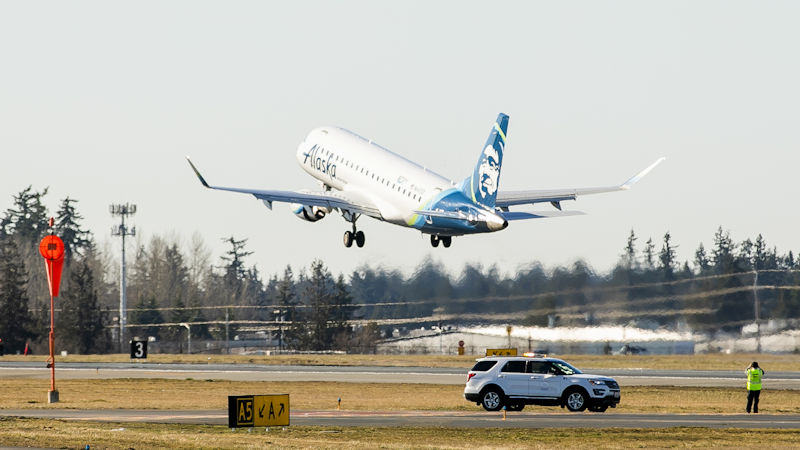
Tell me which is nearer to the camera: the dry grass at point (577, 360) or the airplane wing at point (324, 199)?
the airplane wing at point (324, 199)

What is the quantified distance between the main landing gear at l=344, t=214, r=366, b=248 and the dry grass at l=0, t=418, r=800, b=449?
41697 millimetres

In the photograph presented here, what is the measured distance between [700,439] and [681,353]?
52.8 meters

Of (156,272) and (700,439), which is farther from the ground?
(156,272)

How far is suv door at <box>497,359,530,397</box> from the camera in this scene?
52.2 meters

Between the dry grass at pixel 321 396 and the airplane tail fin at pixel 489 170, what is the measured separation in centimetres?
1046

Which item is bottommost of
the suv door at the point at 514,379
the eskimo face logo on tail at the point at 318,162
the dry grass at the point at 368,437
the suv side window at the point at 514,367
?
the dry grass at the point at 368,437

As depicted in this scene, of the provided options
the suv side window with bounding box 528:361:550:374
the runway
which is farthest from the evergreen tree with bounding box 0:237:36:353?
the suv side window with bounding box 528:361:550:374

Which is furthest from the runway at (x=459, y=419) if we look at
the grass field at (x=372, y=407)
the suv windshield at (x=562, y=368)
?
the grass field at (x=372, y=407)

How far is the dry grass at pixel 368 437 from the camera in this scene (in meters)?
38.1

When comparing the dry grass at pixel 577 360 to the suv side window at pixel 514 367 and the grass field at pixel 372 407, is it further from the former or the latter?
the suv side window at pixel 514 367

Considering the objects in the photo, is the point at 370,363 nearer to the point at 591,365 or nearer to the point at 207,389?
the point at 591,365

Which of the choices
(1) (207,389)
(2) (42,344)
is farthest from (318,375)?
(2) (42,344)

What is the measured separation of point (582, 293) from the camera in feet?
286

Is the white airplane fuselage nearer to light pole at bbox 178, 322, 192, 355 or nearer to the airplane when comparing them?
the airplane
